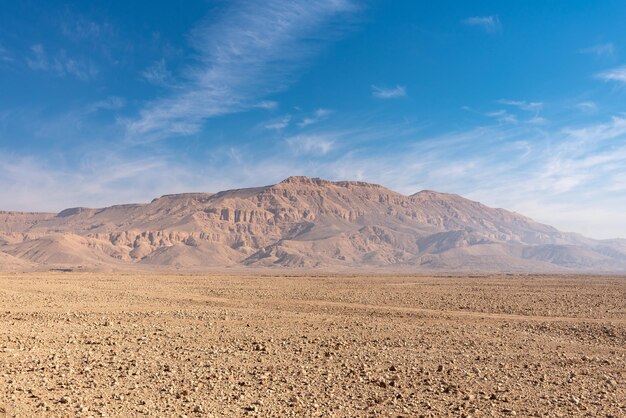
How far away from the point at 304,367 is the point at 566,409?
5.36m

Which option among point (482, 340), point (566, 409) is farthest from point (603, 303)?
point (566, 409)

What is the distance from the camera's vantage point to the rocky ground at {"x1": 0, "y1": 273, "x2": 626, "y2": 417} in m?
9.00

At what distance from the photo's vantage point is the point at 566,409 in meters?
9.17

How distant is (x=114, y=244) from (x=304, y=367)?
200170 mm

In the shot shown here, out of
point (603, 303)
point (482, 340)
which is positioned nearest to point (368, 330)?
point (482, 340)

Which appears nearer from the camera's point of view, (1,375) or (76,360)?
(1,375)

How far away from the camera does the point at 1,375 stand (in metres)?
10.1

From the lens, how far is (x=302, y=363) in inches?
481

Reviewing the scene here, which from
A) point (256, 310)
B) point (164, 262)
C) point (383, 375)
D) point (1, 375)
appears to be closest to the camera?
point (1, 375)

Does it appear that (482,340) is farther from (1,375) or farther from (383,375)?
(1,375)

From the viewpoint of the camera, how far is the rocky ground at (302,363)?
9.00 metres

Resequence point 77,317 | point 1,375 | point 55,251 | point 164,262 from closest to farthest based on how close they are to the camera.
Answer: point 1,375
point 77,317
point 55,251
point 164,262

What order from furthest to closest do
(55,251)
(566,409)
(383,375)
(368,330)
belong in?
(55,251), (368,330), (383,375), (566,409)

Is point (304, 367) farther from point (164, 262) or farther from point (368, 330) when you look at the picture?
point (164, 262)
